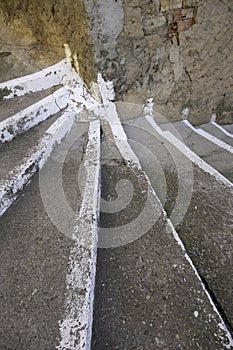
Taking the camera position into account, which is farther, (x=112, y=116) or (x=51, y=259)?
(x=112, y=116)

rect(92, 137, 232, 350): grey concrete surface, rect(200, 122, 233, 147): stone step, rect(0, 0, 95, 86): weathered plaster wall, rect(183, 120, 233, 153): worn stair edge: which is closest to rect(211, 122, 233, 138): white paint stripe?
rect(200, 122, 233, 147): stone step

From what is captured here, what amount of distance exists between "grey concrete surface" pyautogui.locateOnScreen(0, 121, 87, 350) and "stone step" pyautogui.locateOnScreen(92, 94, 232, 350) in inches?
6.2

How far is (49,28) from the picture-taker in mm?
2160

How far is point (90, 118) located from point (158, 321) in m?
1.31

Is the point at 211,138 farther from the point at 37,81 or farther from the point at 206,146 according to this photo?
the point at 37,81

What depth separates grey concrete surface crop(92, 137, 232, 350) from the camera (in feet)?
3.16

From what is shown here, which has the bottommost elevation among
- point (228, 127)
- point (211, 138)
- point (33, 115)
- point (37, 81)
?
point (228, 127)

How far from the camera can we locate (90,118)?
1.90 metres

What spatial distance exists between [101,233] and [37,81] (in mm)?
1237

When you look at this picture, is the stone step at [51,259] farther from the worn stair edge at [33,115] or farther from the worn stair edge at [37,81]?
the worn stair edge at [37,81]

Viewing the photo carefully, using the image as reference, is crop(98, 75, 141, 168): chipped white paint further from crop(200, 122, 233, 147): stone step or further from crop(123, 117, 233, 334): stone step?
crop(200, 122, 233, 147): stone step

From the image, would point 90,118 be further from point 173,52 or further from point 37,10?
point 37,10

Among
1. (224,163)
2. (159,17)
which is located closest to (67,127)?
(159,17)

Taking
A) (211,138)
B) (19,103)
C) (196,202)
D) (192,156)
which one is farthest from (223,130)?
(19,103)
